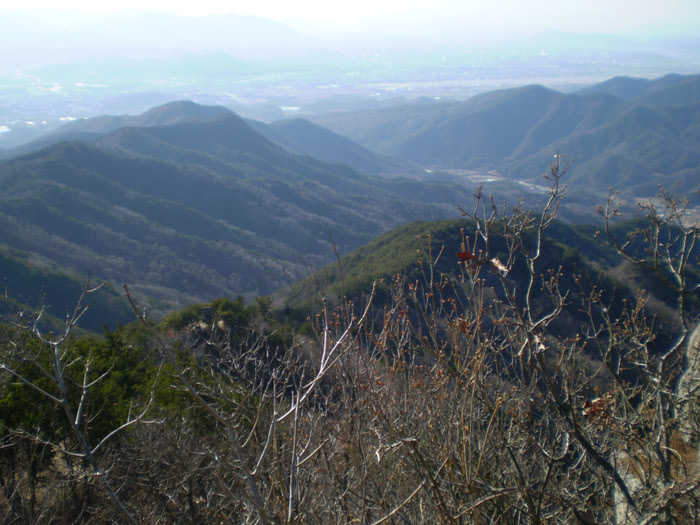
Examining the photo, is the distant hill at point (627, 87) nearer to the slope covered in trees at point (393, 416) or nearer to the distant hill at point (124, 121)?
the distant hill at point (124, 121)

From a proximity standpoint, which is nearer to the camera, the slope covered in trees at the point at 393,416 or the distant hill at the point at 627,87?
the slope covered in trees at the point at 393,416

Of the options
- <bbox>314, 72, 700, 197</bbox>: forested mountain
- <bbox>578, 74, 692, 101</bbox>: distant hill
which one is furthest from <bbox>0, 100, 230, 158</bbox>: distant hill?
<bbox>578, 74, 692, 101</bbox>: distant hill

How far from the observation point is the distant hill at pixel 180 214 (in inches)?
1794

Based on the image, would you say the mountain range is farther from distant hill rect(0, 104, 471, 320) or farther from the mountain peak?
the mountain peak

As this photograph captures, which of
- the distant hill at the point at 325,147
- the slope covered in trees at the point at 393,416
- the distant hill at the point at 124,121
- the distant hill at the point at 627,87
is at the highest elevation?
the slope covered in trees at the point at 393,416

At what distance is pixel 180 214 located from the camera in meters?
59.8

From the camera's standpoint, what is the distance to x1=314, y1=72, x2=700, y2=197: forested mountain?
102188 millimetres

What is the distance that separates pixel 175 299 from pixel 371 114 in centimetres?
15739

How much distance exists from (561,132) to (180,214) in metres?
124

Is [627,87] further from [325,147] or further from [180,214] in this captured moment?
[180,214]

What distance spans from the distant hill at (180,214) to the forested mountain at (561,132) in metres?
45.4

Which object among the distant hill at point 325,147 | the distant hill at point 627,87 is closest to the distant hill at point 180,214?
the distant hill at point 325,147

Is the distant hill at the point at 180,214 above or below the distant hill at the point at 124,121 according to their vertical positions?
below

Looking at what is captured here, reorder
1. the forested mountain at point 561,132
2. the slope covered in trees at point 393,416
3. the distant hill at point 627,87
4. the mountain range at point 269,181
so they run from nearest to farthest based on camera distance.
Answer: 1. the slope covered in trees at point 393,416
2. the mountain range at point 269,181
3. the forested mountain at point 561,132
4. the distant hill at point 627,87
